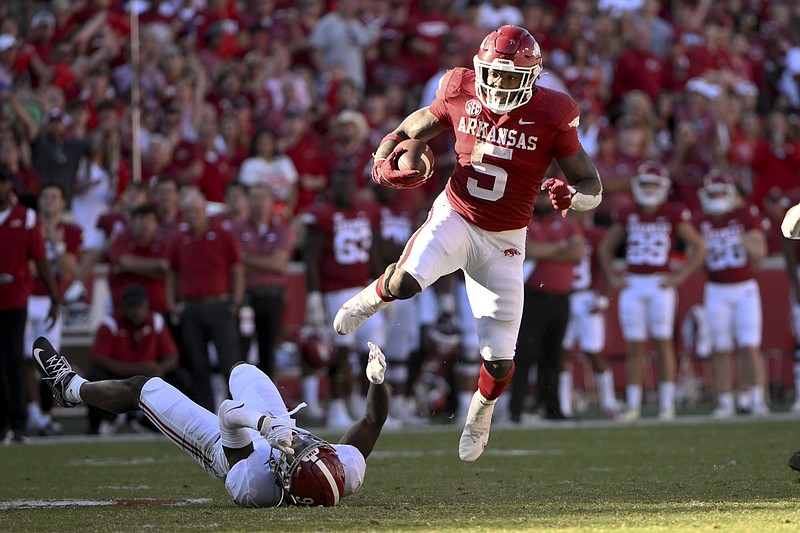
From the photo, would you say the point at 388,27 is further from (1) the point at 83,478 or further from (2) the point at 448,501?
(2) the point at 448,501

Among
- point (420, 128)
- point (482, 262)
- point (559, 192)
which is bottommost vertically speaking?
point (482, 262)

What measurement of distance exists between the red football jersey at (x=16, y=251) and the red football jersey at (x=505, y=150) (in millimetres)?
3866

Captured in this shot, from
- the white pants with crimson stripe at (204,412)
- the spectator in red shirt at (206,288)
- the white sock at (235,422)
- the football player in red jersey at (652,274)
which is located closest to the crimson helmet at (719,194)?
the football player in red jersey at (652,274)

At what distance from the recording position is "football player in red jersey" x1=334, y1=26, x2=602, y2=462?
6.61 m

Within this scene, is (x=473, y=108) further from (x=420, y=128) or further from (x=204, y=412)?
(x=204, y=412)

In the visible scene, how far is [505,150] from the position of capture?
6.78 meters

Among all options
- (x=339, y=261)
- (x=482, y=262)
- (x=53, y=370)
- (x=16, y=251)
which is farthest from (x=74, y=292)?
(x=482, y=262)

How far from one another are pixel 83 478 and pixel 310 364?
386cm

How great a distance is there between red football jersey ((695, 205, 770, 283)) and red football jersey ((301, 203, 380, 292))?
3022 millimetres

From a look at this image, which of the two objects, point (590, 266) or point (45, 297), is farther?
point (590, 266)

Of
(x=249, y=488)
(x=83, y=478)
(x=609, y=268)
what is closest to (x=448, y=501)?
(x=249, y=488)

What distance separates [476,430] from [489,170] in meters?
1.36

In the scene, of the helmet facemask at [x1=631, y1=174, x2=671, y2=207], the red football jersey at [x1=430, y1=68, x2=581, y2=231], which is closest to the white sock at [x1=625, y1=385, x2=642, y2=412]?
the helmet facemask at [x1=631, y1=174, x2=671, y2=207]

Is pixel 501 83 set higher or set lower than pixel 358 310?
higher
